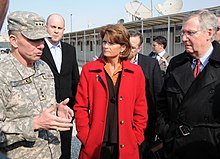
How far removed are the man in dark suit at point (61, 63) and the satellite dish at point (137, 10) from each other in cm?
1975

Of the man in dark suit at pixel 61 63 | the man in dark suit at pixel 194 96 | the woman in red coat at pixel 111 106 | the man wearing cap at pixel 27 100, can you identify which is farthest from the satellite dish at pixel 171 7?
the man wearing cap at pixel 27 100

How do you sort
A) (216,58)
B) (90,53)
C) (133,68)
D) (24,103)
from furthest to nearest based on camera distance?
(90,53) < (133,68) < (216,58) < (24,103)

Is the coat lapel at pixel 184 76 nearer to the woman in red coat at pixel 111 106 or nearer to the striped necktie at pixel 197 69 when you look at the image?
the striped necktie at pixel 197 69

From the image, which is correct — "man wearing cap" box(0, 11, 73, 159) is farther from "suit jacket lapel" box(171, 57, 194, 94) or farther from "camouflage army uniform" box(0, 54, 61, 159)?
"suit jacket lapel" box(171, 57, 194, 94)

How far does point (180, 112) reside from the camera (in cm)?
256

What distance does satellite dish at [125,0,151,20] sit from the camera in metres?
23.2

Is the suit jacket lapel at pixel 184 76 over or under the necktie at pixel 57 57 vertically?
under

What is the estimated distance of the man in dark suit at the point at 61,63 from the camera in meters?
3.66

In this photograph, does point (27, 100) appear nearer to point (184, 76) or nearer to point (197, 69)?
point (184, 76)

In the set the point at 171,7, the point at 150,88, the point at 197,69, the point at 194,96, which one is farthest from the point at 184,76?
the point at 171,7

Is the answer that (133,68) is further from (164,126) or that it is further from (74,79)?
(74,79)

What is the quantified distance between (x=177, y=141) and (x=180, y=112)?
262 millimetres

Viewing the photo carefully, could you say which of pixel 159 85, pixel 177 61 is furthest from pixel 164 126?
pixel 159 85

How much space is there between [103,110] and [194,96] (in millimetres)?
884
